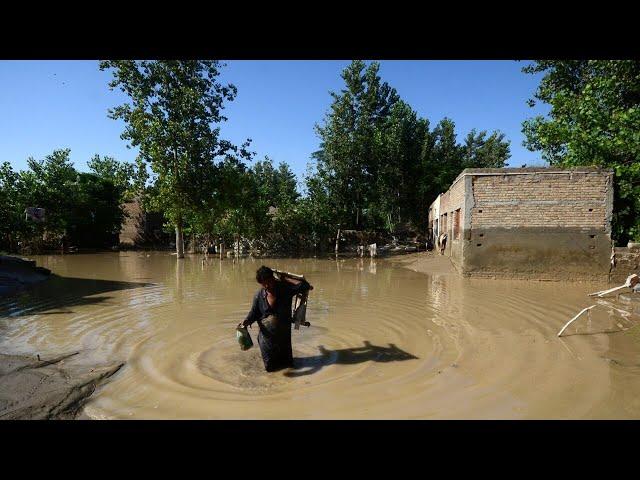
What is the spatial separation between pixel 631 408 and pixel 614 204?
35.0 feet

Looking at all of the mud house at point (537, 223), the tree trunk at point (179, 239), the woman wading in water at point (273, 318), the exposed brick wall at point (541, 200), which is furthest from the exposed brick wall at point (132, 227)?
the woman wading in water at point (273, 318)

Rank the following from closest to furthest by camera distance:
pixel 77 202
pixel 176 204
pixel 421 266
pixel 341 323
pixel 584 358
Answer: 1. pixel 584 358
2. pixel 341 323
3. pixel 421 266
4. pixel 176 204
5. pixel 77 202

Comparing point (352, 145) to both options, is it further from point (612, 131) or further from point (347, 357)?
point (347, 357)

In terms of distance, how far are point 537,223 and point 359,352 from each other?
8806 millimetres

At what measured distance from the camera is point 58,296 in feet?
31.2

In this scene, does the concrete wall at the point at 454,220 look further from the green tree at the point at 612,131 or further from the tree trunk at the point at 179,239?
the tree trunk at the point at 179,239

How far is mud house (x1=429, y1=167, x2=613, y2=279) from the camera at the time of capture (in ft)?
37.0

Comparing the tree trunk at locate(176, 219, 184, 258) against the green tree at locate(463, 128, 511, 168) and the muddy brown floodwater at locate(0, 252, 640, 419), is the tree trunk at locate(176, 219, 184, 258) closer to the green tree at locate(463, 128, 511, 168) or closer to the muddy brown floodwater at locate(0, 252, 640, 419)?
the muddy brown floodwater at locate(0, 252, 640, 419)

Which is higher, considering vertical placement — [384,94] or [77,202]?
[384,94]

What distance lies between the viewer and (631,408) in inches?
147

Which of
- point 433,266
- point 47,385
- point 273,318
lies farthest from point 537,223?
point 47,385

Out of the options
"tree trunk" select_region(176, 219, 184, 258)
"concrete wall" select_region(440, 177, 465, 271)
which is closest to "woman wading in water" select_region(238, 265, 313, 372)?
"concrete wall" select_region(440, 177, 465, 271)
